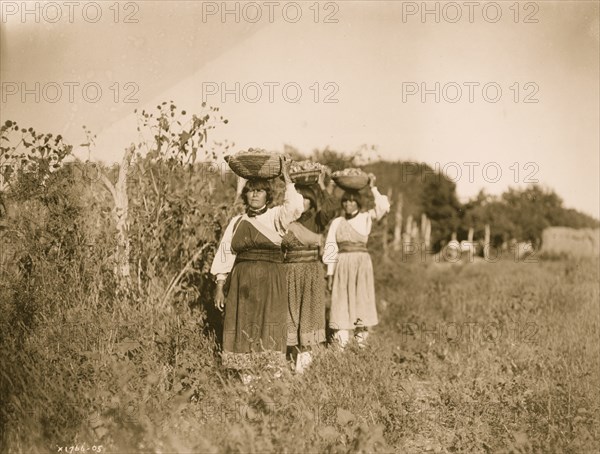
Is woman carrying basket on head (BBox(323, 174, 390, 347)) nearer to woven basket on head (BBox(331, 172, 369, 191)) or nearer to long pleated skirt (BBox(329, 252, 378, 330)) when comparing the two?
long pleated skirt (BBox(329, 252, 378, 330))

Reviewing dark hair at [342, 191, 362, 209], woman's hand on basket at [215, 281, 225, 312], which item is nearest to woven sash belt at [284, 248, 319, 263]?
dark hair at [342, 191, 362, 209]

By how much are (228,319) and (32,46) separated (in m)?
2.80

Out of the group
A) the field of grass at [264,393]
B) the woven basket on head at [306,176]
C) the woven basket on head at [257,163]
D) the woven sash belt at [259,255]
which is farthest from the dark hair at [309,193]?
the field of grass at [264,393]

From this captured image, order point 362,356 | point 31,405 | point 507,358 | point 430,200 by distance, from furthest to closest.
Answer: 1. point 430,200
2. point 507,358
3. point 362,356
4. point 31,405

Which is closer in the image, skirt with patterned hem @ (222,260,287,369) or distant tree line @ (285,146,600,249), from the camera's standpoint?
skirt with patterned hem @ (222,260,287,369)

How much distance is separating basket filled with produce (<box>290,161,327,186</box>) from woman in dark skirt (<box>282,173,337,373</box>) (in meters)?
0.10

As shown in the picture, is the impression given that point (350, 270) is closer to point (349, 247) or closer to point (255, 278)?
point (349, 247)

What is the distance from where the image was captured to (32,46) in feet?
16.7

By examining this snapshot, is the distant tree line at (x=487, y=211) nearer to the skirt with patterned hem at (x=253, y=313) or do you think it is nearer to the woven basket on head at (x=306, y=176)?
the woven basket on head at (x=306, y=176)

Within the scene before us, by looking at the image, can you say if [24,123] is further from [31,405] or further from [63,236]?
[31,405]

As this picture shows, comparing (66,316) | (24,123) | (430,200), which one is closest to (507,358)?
(66,316)

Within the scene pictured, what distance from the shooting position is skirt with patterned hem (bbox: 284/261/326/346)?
237 inches

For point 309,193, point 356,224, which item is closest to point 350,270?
A: point 356,224

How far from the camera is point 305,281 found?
243 inches
